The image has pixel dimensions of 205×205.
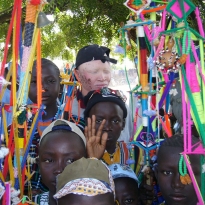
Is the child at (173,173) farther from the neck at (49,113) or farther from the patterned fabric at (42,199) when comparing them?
the neck at (49,113)

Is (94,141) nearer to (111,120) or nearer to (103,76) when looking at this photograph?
(111,120)

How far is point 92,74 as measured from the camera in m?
2.60

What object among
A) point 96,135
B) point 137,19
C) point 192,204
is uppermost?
point 137,19

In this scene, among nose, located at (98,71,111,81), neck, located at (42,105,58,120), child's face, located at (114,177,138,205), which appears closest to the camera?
child's face, located at (114,177,138,205)

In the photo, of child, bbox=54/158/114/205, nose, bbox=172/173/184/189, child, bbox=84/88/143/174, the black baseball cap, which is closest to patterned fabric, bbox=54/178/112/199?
child, bbox=54/158/114/205

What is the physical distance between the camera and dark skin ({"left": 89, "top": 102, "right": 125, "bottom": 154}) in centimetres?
216

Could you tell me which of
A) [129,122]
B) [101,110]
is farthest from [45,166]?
[129,122]

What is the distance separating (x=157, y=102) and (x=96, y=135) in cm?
48

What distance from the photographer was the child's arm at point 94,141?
1.95 metres

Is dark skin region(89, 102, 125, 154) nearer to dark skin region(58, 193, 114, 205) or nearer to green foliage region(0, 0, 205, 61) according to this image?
green foliage region(0, 0, 205, 61)

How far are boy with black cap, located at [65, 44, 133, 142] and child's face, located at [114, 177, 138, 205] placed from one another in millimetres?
612

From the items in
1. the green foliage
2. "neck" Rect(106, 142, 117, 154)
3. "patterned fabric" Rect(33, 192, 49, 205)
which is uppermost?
the green foliage

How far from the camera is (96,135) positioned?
206cm

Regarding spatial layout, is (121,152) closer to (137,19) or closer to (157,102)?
(157,102)
